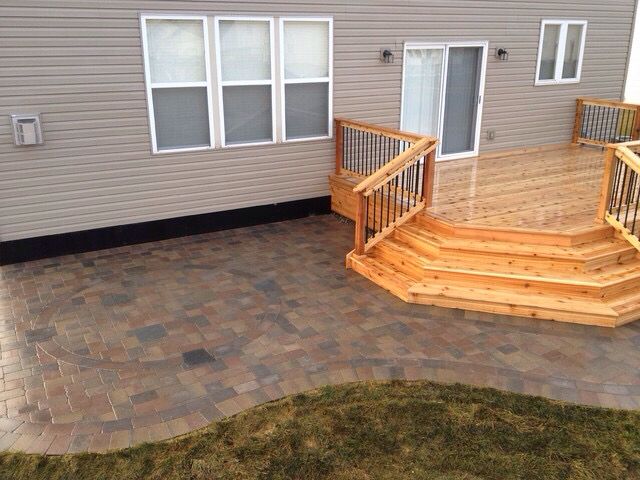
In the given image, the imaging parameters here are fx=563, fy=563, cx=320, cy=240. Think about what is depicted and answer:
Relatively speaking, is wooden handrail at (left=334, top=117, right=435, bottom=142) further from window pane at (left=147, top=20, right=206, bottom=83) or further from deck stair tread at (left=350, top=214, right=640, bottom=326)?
window pane at (left=147, top=20, right=206, bottom=83)

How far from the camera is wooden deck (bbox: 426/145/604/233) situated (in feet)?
20.2

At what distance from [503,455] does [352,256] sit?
313cm

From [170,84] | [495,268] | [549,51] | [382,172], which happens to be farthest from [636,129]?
[170,84]

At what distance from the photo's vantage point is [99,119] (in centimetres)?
650

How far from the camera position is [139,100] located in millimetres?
6629

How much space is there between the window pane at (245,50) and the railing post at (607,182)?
164 inches

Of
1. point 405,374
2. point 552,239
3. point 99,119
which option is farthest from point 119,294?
point 552,239

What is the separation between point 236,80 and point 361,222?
100 inches

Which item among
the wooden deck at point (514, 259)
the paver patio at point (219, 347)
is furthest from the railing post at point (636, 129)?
the paver patio at point (219, 347)

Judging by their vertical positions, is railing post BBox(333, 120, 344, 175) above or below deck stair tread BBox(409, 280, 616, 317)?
above

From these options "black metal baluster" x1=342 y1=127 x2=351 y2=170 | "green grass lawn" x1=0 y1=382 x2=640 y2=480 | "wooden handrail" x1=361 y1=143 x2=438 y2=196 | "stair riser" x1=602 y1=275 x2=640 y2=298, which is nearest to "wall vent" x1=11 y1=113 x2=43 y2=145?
"wooden handrail" x1=361 y1=143 x2=438 y2=196

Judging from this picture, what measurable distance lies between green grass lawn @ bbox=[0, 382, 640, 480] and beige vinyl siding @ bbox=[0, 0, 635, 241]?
3.76 m

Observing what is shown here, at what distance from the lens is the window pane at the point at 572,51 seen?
32.2ft

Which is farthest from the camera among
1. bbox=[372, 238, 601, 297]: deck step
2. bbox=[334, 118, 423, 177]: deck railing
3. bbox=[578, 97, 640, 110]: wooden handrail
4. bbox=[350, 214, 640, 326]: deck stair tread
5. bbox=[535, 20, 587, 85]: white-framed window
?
bbox=[535, 20, 587, 85]: white-framed window
